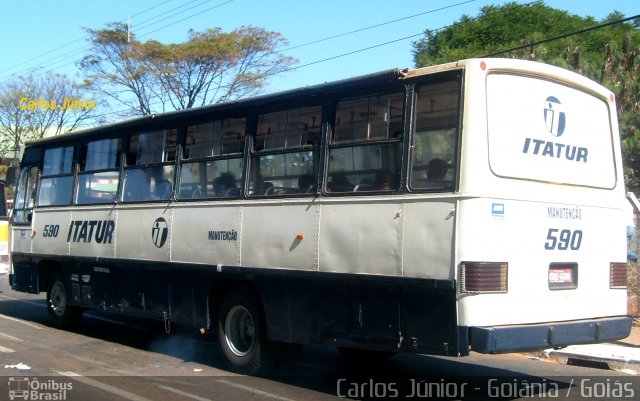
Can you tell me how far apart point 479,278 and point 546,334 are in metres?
0.96

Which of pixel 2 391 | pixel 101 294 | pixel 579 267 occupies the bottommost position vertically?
pixel 2 391

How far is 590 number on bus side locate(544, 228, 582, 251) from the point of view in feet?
22.7

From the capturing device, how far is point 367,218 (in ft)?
23.5

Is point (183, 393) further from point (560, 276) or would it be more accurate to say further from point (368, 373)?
point (560, 276)

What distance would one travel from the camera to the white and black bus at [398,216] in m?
6.53

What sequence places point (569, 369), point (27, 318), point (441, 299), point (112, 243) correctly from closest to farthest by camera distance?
point (441, 299) < point (569, 369) < point (112, 243) < point (27, 318)

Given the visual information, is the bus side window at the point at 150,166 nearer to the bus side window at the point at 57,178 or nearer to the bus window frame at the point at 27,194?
the bus side window at the point at 57,178

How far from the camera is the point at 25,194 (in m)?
13.3

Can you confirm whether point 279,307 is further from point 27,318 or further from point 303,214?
point 27,318

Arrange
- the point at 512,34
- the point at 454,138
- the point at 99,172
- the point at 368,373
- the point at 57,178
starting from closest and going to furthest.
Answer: the point at 454,138 → the point at 368,373 → the point at 99,172 → the point at 57,178 → the point at 512,34

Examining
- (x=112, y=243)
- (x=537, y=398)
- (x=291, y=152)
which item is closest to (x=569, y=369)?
(x=537, y=398)

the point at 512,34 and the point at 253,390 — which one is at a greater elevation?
the point at 512,34

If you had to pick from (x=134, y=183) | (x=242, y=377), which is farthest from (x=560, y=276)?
(x=134, y=183)

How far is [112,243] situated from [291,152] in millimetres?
3916
